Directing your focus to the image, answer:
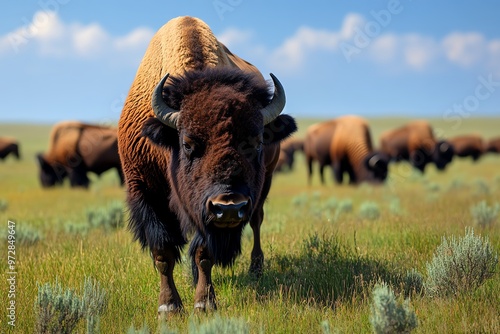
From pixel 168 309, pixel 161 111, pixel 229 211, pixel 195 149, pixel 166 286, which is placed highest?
pixel 161 111

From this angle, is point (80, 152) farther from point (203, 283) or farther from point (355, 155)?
point (203, 283)

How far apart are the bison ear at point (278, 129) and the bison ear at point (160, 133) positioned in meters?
0.85

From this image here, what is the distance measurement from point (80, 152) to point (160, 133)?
19341 millimetres

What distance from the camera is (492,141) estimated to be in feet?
Answer: 185

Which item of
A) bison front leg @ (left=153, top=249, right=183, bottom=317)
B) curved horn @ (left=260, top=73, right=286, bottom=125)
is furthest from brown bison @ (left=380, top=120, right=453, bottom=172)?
bison front leg @ (left=153, top=249, right=183, bottom=317)

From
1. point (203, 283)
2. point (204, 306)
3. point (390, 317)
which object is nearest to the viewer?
point (390, 317)

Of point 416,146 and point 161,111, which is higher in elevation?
point 161,111

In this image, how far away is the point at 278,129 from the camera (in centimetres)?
486

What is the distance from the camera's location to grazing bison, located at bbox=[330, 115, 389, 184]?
21.7 meters

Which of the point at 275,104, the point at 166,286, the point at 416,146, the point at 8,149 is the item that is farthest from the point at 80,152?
the point at 8,149

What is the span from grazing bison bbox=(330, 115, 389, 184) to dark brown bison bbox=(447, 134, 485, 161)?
31485 millimetres

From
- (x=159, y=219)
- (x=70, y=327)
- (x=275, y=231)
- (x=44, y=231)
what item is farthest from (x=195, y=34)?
(x=44, y=231)

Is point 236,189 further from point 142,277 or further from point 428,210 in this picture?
point 428,210

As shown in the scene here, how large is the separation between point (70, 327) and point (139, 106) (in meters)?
2.23
